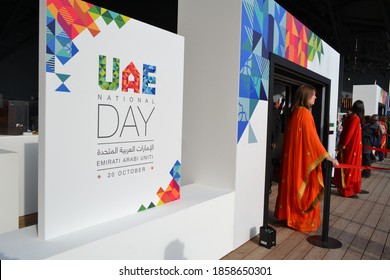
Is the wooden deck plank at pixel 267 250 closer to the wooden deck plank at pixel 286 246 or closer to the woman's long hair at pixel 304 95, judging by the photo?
the wooden deck plank at pixel 286 246

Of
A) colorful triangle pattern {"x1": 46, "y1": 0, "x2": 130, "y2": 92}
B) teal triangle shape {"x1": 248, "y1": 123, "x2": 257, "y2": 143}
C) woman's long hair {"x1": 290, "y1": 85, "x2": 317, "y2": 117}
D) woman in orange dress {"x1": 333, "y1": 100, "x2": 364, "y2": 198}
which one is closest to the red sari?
woman in orange dress {"x1": 333, "y1": 100, "x2": 364, "y2": 198}

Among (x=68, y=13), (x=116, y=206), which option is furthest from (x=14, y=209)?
(x=68, y=13)

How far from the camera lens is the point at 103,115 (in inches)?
70.5

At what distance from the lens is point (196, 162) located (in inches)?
116

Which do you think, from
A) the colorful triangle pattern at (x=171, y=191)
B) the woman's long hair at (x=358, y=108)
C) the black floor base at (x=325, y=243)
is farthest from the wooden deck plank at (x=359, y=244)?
the woman's long hair at (x=358, y=108)

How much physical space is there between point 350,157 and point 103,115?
166 inches

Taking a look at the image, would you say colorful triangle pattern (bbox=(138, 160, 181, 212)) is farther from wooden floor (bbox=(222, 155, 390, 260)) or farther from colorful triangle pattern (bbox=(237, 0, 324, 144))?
wooden floor (bbox=(222, 155, 390, 260))

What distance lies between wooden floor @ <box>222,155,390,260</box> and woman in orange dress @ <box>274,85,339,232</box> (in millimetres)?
162

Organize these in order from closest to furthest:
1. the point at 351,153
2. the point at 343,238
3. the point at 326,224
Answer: the point at 326,224, the point at 343,238, the point at 351,153

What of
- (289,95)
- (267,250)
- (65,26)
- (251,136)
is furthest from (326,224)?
(289,95)

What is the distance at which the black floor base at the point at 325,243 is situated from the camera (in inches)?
118

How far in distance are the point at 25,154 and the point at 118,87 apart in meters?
2.47

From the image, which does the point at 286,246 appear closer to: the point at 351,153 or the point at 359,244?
the point at 359,244

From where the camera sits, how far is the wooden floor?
277cm
